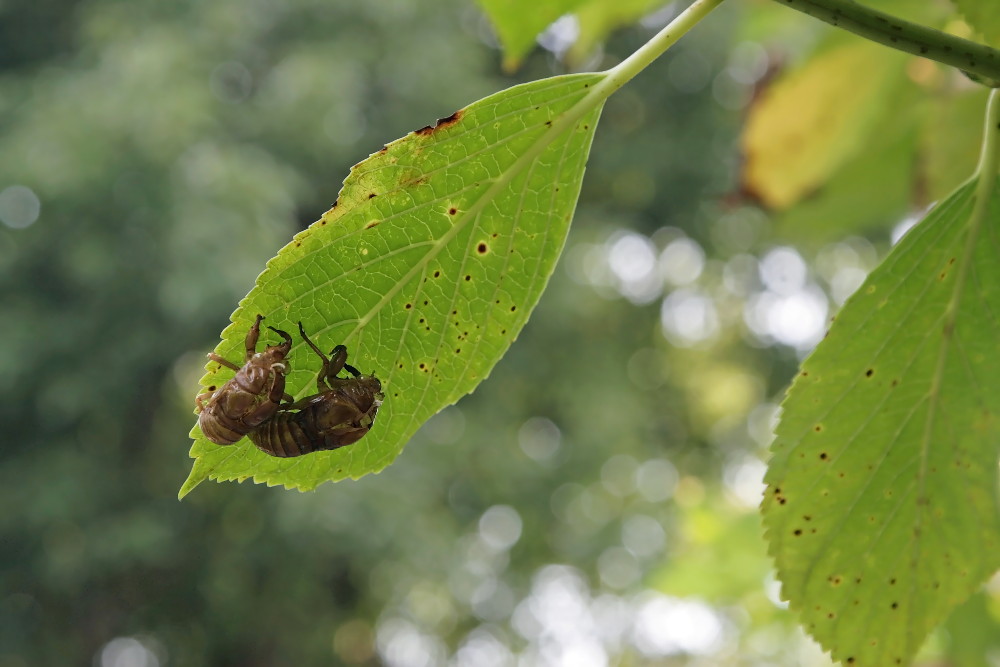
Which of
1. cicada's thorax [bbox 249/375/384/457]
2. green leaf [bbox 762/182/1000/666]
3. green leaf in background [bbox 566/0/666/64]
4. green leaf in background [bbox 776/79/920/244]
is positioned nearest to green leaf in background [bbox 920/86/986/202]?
green leaf in background [bbox 776/79/920/244]

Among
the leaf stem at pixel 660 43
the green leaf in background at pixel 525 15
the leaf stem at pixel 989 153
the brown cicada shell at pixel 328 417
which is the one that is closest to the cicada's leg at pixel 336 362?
the brown cicada shell at pixel 328 417

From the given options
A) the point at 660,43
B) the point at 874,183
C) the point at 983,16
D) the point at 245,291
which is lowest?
the point at 660,43

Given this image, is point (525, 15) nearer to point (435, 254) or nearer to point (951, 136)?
point (435, 254)

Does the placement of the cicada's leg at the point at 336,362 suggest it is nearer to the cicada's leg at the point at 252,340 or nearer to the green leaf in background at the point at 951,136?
the cicada's leg at the point at 252,340

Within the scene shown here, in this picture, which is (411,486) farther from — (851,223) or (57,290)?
(851,223)

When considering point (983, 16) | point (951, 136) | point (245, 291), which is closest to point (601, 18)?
point (951, 136)

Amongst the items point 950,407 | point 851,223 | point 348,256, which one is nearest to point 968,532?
point 950,407

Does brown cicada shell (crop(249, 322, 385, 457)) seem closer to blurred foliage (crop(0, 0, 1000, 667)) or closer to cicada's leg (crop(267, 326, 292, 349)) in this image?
cicada's leg (crop(267, 326, 292, 349))
